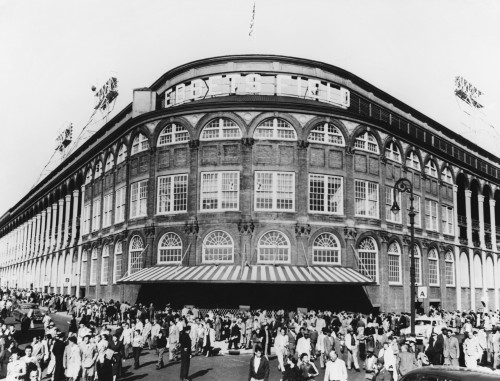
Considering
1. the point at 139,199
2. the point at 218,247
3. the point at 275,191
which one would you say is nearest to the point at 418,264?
the point at 275,191

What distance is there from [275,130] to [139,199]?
11055 mm

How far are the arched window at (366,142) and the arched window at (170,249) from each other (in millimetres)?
14066

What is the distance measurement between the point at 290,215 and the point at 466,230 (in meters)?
24.4

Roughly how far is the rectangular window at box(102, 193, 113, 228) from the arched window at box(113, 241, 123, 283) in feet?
10.5

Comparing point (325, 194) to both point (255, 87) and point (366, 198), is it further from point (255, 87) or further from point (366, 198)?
point (255, 87)

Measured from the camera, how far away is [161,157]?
39.9m

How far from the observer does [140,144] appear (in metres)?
42.1

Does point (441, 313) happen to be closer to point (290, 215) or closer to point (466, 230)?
point (290, 215)

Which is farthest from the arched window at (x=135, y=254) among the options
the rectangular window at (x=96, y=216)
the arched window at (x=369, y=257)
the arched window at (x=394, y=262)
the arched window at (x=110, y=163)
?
the arched window at (x=394, y=262)

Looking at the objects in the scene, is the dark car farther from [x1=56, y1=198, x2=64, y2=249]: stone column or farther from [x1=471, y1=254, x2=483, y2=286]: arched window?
[x1=56, y1=198, x2=64, y2=249]: stone column

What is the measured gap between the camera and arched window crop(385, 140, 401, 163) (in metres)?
43.0

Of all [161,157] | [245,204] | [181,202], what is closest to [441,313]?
[245,204]

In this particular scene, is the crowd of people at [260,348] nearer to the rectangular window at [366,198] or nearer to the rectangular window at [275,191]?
the rectangular window at [275,191]

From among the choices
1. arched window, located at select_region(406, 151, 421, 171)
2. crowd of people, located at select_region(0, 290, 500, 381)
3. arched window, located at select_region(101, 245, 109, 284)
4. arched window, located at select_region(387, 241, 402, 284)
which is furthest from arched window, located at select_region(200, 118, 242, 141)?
arched window, located at select_region(406, 151, 421, 171)
